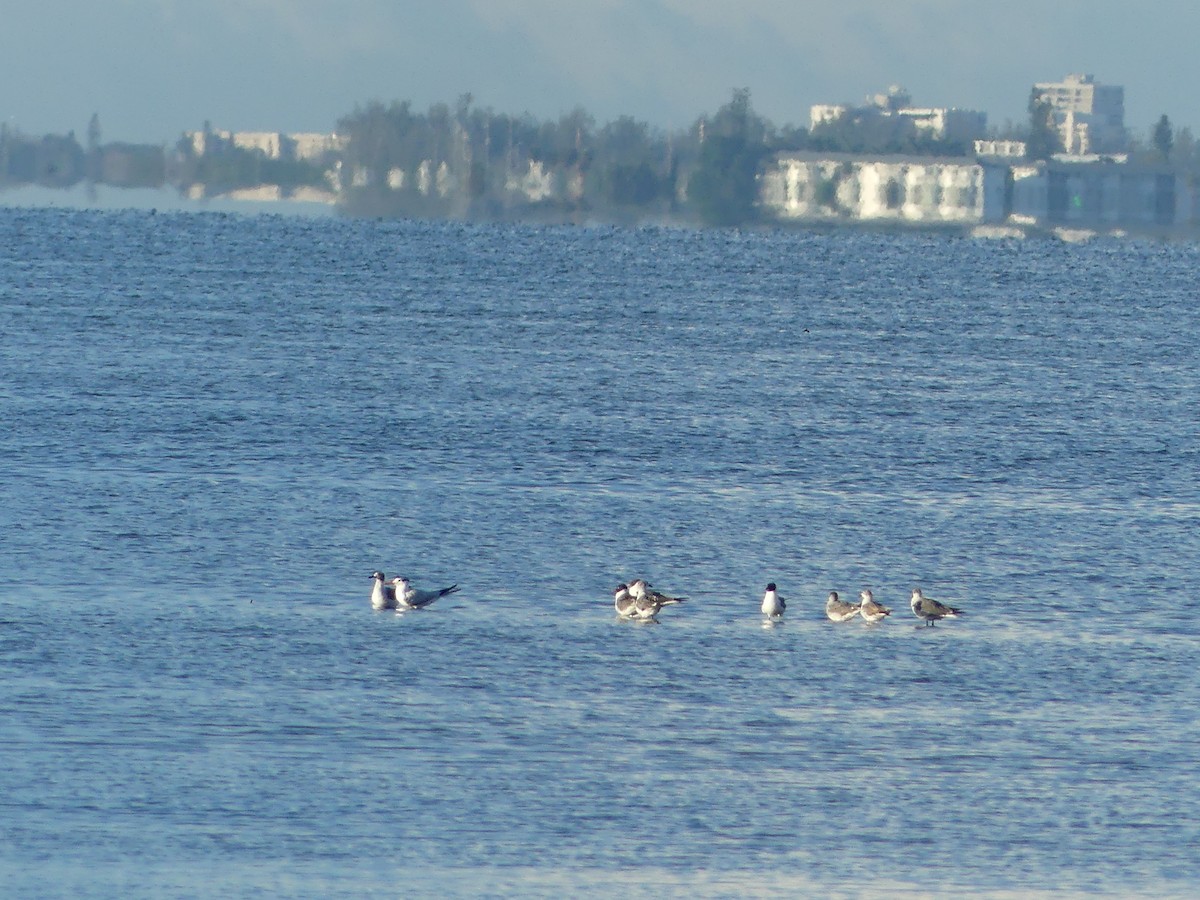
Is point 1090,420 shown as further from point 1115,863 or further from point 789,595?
point 1115,863

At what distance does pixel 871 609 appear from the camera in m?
26.6

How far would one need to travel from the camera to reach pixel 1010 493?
39.7 m

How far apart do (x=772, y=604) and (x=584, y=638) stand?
2913mm

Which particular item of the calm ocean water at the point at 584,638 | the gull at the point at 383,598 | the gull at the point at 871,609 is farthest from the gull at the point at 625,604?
the gull at the point at 871,609

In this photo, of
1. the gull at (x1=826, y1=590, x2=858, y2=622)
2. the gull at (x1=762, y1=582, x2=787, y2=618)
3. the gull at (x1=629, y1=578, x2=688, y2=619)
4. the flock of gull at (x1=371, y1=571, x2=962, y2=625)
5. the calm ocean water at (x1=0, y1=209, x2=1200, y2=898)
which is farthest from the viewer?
the gull at (x1=826, y1=590, x2=858, y2=622)

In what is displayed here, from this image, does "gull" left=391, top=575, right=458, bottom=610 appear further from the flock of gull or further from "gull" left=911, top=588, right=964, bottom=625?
"gull" left=911, top=588, right=964, bottom=625

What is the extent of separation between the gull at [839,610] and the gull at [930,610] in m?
0.84

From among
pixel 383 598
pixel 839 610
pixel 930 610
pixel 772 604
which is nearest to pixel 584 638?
pixel 772 604

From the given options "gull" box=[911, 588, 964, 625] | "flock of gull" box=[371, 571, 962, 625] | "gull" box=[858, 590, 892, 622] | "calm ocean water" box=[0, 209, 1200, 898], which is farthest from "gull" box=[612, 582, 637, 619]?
"gull" box=[911, 588, 964, 625]

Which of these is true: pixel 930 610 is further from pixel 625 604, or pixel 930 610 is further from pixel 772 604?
pixel 625 604

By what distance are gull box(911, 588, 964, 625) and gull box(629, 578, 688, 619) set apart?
3.35 meters

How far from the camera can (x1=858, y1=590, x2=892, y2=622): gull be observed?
26625mm

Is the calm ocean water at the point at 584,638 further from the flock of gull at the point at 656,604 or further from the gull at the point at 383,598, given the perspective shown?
the gull at the point at 383,598

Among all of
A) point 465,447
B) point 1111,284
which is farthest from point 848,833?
point 1111,284
